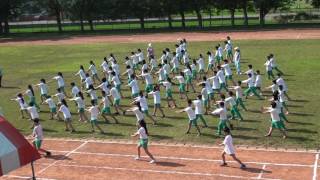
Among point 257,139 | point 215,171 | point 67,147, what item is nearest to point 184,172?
point 215,171

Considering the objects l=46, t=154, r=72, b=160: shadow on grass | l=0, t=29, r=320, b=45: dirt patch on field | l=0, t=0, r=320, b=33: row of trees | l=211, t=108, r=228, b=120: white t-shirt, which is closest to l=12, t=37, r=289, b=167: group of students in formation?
l=211, t=108, r=228, b=120: white t-shirt

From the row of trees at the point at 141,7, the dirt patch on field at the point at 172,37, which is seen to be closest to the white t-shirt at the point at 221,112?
the dirt patch on field at the point at 172,37

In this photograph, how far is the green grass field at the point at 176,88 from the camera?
19.5 metres

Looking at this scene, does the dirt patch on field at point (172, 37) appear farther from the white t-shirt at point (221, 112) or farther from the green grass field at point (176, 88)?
the white t-shirt at point (221, 112)

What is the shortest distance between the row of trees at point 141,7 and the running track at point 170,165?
40.0m

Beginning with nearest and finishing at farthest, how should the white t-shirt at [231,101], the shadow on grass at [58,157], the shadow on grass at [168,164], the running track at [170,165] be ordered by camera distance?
the running track at [170,165], the shadow on grass at [168,164], the shadow on grass at [58,157], the white t-shirt at [231,101]

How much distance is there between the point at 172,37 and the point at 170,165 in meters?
35.7

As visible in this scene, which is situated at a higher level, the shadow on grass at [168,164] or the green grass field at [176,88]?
the green grass field at [176,88]

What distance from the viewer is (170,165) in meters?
16.8

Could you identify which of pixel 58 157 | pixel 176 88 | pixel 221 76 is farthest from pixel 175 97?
pixel 58 157

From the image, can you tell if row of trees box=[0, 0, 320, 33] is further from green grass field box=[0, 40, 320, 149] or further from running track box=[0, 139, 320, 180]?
running track box=[0, 139, 320, 180]

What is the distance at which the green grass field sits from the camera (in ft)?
64.1

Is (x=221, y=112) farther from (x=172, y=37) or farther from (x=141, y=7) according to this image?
(x=141, y=7)

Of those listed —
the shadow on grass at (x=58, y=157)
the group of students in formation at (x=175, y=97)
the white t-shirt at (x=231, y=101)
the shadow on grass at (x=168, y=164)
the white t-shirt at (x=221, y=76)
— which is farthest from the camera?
the white t-shirt at (x=221, y=76)
